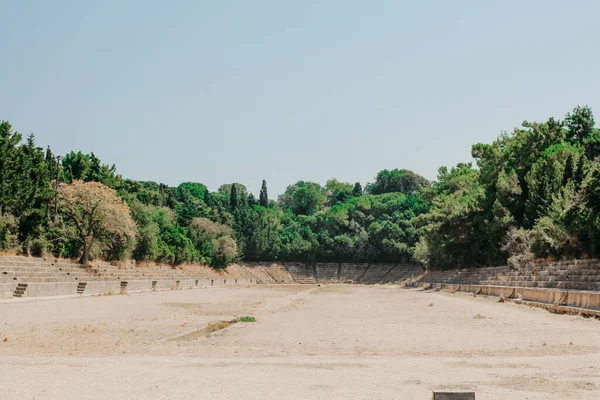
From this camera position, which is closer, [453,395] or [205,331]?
[453,395]

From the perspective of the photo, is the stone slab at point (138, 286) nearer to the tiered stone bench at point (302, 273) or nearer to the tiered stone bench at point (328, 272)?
the tiered stone bench at point (302, 273)

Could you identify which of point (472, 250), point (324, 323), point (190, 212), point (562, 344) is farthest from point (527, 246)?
point (190, 212)

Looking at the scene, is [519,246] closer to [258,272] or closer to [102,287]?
[102,287]

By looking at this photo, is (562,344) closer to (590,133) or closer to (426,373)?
(426,373)

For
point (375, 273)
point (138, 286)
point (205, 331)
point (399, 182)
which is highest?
point (399, 182)

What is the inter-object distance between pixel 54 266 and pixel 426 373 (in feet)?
135

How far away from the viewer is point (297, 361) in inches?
379

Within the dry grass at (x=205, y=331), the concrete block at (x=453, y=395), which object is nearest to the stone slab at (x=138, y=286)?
the dry grass at (x=205, y=331)

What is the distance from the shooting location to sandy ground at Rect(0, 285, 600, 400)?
7.09 m

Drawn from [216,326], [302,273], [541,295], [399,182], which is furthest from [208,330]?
[399,182]

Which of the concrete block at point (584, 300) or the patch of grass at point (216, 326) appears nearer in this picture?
the patch of grass at point (216, 326)

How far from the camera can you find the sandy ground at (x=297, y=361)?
709 centimetres

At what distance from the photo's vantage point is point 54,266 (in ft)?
147

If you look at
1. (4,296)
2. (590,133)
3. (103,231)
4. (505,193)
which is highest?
(590,133)
